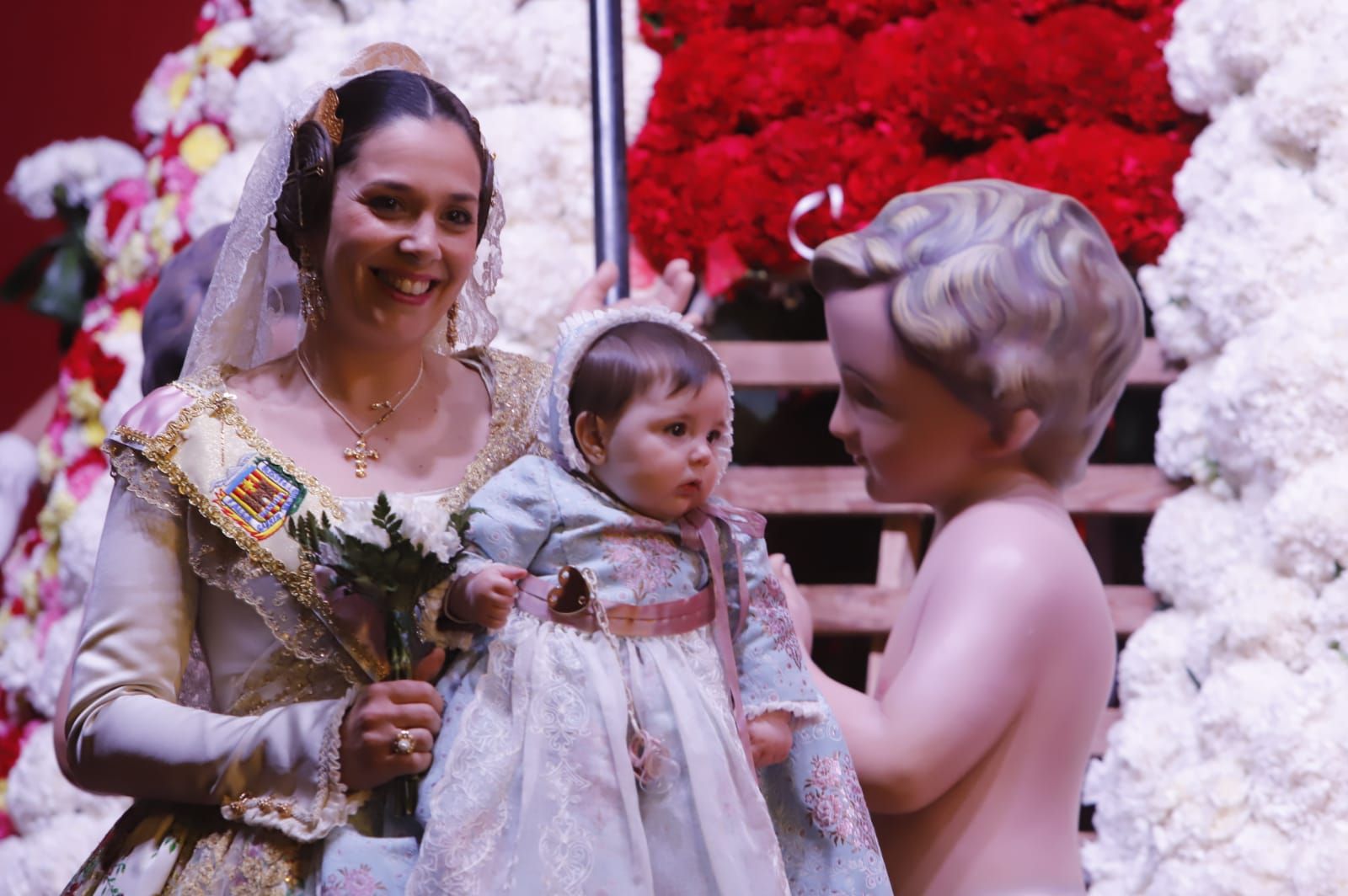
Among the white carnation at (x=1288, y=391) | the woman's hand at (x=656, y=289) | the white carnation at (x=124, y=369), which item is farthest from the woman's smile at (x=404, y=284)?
the white carnation at (x=1288, y=391)

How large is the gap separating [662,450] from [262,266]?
0.59 m

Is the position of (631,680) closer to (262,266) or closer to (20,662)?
(262,266)

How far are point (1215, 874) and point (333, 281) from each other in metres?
1.97

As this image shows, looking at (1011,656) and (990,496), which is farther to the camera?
(990,496)

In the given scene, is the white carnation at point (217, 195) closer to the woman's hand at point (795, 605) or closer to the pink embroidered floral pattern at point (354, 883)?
the woman's hand at point (795, 605)

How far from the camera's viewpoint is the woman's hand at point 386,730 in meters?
1.67

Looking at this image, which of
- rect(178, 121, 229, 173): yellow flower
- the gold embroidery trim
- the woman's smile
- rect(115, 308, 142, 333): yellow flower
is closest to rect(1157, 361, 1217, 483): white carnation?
the woman's smile

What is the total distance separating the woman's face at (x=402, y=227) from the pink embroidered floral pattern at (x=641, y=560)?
1.19ft

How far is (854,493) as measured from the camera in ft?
10.7

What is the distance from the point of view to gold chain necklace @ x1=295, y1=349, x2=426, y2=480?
1902 millimetres

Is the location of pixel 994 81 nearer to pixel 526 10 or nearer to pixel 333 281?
pixel 526 10

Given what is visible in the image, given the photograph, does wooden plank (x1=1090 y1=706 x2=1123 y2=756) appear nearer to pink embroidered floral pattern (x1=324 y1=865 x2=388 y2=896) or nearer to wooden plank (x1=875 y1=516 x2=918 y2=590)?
wooden plank (x1=875 y1=516 x2=918 y2=590)

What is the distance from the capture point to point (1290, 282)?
119 inches

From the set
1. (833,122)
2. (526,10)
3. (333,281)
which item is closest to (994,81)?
(833,122)
